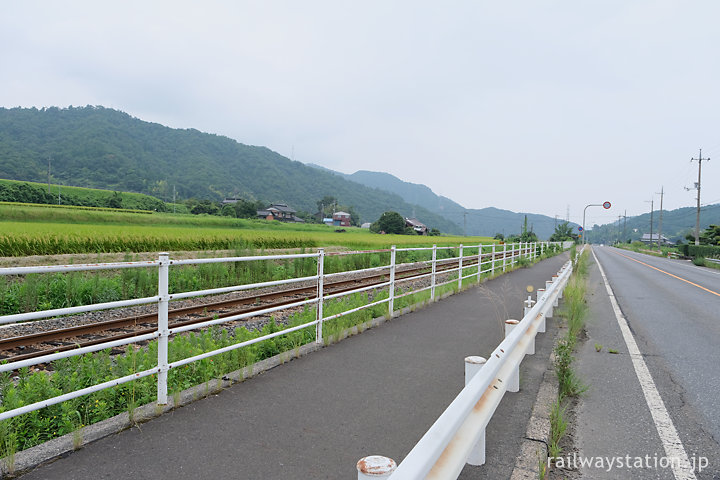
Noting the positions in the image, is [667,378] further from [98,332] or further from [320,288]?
[98,332]

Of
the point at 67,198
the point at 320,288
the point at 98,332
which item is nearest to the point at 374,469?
the point at 320,288

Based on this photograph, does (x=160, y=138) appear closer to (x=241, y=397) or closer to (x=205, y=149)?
(x=205, y=149)

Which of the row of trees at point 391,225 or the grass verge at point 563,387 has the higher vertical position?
the row of trees at point 391,225

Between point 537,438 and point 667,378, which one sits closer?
point 537,438

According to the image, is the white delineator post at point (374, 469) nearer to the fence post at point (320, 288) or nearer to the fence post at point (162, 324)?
the fence post at point (162, 324)

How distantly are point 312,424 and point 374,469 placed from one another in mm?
2190

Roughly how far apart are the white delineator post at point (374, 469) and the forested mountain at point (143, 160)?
11275cm

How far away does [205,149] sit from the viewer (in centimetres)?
16888

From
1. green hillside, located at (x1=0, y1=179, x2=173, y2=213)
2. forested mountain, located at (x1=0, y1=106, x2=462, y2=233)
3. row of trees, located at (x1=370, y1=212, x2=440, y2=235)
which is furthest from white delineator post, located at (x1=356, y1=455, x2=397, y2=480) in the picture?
forested mountain, located at (x1=0, y1=106, x2=462, y2=233)

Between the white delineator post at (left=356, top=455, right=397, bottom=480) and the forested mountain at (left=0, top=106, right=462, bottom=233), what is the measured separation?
113m

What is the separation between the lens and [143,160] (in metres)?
136

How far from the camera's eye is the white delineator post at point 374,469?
4.25 ft

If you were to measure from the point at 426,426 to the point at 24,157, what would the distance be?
139 metres

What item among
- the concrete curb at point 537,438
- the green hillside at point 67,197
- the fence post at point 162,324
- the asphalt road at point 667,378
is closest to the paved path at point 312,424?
the concrete curb at point 537,438
